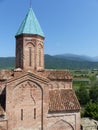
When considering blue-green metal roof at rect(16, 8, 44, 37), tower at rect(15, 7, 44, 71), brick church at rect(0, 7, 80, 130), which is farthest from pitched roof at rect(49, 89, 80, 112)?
blue-green metal roof at rect(16, 8, 44, 37)

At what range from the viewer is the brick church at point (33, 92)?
16.2 meters

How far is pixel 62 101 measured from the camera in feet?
57.4

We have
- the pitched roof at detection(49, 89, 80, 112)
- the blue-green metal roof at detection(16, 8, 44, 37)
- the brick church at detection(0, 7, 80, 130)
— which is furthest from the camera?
the blue-green metal roof at detection(16, 8, 44, 37)

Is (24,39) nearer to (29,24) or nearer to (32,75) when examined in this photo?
(29,24)

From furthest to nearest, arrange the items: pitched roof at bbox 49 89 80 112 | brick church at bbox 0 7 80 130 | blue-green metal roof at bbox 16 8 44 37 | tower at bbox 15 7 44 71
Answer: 1. blue-green metal roof at bbox 16 8 44 37
2. tower at bbox 15 7 44 71
3. pitched roof at bbox 49 89 80 112
4. brick church at bbox 0 7 80 130

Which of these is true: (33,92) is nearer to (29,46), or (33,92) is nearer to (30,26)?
(29,46)

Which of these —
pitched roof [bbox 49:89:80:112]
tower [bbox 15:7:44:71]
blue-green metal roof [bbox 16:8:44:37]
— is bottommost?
pitched roof [bbox 49:89:80:112]

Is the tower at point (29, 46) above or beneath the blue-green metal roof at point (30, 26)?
beneath

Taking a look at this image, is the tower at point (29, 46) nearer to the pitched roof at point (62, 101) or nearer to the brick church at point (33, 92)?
the brick church at point (33, 92)

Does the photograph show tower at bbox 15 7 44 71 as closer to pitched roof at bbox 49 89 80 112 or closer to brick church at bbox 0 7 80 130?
brick church at bbox 0 7 80 130

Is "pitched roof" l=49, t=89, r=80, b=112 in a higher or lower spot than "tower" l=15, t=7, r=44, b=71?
lower

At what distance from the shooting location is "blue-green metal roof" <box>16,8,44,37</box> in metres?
18.0

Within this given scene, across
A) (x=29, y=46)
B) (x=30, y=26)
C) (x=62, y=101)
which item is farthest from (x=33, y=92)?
(x=30, y=26)

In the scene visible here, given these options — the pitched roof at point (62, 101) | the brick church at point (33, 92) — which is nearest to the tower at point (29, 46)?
the brick church at point (33, 92)
